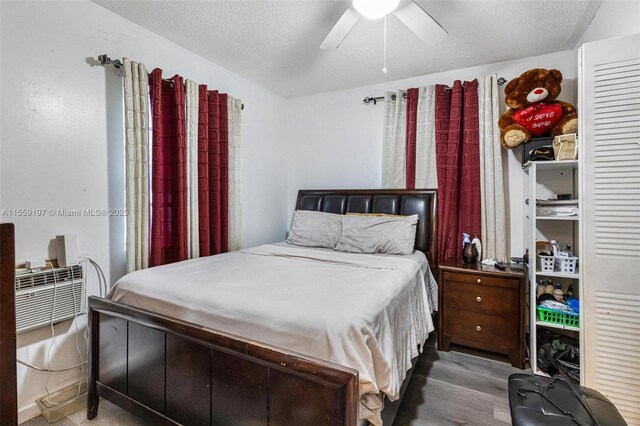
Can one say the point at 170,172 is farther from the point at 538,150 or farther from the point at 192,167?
the point at 538,150

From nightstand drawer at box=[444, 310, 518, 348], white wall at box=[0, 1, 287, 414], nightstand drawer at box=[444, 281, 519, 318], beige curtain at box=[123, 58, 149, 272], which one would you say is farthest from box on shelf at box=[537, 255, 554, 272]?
white wall at box=[0, 1, 287, 414]

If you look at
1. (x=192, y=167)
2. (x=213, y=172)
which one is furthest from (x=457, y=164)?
(x=192, y=167)

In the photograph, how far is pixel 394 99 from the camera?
3164 millimetres

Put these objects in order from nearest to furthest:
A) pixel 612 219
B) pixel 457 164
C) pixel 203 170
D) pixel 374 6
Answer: pixel 612 219
pixel 374 6
pixel 203 170
pixel 457 164

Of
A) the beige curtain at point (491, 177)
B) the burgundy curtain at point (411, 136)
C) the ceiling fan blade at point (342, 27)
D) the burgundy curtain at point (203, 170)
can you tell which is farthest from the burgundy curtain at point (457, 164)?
the burgundy curtain at point (203, 170)

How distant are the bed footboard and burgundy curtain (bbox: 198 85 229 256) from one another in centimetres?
115

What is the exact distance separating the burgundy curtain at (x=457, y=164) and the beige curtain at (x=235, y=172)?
1929 mm

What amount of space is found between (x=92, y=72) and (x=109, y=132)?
0.39 meters

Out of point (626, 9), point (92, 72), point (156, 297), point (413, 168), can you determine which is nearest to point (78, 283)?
point (156, 297)

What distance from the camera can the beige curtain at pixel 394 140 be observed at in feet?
10.3

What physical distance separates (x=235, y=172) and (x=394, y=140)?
1653 millimetres

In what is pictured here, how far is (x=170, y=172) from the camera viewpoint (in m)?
2.41

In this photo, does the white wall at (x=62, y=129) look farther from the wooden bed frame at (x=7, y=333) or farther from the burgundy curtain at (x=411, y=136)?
the burgundy curtain at (x=411, y=136)

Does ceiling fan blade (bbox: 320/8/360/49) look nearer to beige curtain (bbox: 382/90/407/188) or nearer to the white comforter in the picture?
beige curtain (bbox: 382/90/407/188)
